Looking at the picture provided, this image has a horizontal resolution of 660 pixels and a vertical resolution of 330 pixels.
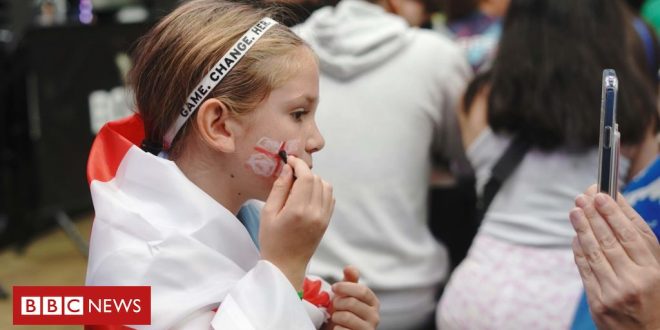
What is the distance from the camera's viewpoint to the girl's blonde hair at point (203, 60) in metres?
1.51

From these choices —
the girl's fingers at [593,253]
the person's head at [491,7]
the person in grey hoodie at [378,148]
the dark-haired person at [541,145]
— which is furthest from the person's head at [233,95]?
the person's head at [491,7]

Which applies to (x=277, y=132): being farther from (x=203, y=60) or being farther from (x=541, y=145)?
(x=541, y=145)

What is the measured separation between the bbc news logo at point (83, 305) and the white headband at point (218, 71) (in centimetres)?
32

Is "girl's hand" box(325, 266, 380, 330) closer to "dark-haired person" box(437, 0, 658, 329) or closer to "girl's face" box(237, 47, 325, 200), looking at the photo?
"girl's face" box(237, 47, 325, 200)

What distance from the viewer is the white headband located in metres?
1.50

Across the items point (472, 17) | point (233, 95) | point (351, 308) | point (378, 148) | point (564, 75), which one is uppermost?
point (233, 95)

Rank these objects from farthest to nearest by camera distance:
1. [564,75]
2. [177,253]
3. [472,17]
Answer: [472,17] < [564,75] < [177,253]

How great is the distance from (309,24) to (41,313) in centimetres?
134

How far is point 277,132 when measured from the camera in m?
1.52

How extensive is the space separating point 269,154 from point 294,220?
16cm

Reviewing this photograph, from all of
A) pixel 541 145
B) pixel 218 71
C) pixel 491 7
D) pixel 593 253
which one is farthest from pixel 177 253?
pixel 491 7

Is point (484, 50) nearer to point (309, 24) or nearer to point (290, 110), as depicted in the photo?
point (309, 24)

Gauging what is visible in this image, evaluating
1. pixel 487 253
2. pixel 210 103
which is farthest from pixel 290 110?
pixel 487 253

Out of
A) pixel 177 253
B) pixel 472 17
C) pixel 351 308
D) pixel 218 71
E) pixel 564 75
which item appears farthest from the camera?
pixel 472 17
